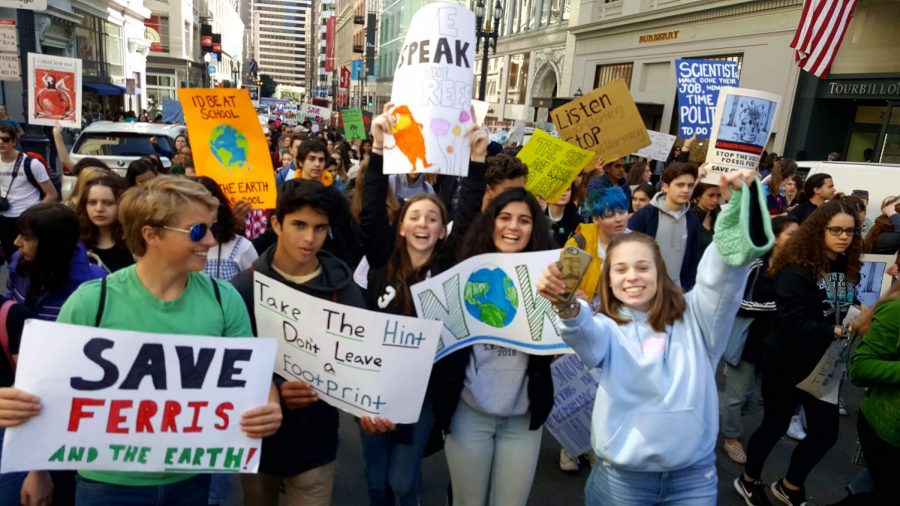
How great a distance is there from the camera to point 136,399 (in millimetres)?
2061

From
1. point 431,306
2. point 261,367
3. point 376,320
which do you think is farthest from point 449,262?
point 261,367

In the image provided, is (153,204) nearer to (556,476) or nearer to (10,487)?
(10,487)

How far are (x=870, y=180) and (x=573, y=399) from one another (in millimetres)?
7511

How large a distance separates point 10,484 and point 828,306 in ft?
13.6

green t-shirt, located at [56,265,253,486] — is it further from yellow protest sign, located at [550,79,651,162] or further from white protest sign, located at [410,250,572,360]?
yellow protest sign, located at [550,79,651,162]

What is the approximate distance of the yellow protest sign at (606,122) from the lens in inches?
267

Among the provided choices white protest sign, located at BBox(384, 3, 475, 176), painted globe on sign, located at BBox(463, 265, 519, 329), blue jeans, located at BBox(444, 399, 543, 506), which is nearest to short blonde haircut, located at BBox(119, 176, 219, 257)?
painted globe on sign, located at BBox(463, 265, 519, 329)

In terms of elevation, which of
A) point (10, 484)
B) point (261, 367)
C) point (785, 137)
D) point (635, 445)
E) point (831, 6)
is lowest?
point (10, 484)

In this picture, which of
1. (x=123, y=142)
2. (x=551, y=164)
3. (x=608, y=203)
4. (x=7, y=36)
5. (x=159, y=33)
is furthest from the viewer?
(x=159, y=33)

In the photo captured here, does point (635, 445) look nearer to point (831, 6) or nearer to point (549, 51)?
point (831, 6)

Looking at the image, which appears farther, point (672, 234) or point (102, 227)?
point (672, 234)

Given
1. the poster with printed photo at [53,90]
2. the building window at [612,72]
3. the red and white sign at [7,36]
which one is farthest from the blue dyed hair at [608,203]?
the building window at [612,72]

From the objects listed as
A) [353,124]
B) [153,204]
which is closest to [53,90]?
[353,124]

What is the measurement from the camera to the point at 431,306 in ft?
9.34
